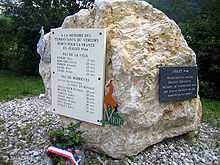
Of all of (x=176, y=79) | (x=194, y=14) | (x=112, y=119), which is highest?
(x=194, y=14)

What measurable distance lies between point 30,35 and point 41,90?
3244 millimetres

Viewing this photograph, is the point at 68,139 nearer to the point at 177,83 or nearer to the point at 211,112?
the point at 177,83

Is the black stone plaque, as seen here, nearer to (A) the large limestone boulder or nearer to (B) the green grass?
(A) the large limestone boulder

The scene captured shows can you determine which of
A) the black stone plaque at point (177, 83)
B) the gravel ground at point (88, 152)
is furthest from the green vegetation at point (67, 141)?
the black stone plaque at point (177, 83)

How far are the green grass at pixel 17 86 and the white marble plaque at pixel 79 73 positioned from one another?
370cm

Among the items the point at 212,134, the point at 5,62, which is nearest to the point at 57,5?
the point at 5,62

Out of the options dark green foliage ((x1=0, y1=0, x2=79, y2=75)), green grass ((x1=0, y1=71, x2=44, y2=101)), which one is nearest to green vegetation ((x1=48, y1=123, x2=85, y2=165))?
green grass ((x1=0, y1=71, x2=44, y2=101))

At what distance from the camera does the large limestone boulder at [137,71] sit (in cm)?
398

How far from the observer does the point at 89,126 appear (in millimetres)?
4430

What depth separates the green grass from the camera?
341 inches

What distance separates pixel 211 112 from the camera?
6.98 metres

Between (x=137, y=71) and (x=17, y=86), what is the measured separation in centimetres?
656

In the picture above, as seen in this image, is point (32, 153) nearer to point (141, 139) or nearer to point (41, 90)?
point (141, 139)

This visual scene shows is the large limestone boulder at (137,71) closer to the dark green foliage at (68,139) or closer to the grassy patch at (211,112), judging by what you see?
the dark green foliage at (68,139)
